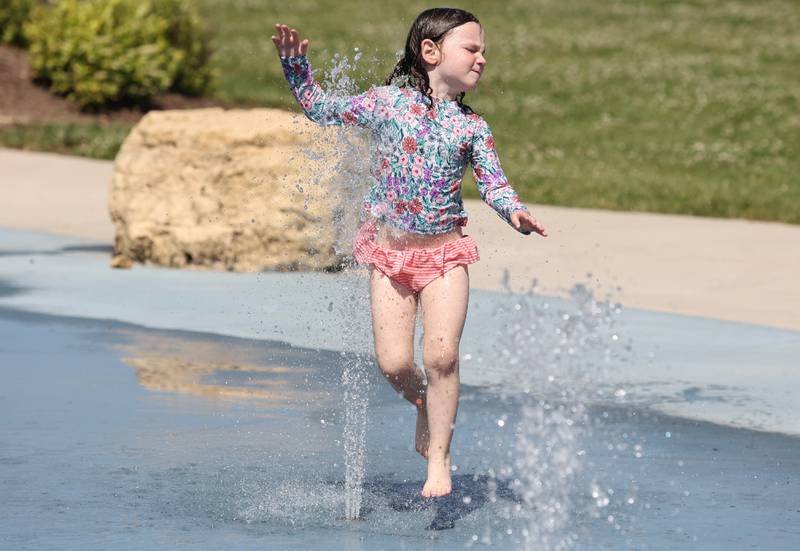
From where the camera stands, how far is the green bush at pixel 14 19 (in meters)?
22.6

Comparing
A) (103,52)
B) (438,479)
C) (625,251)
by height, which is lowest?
(625,251)

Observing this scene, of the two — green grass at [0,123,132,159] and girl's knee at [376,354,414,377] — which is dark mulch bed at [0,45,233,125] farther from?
girl's knee at [376,354,414,377]

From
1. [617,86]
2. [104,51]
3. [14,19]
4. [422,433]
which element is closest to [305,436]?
[422,433]

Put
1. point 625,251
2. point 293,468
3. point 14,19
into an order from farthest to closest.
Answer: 1. point 14,19
2. point 625,251
3. point 293,468

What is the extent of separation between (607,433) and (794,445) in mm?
719

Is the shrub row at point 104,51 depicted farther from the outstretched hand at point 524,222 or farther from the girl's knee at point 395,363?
the outstretched hand at point 524,222

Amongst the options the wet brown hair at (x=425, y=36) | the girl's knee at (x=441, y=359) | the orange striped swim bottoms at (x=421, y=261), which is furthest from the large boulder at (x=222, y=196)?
the girl's knee at (x=441, y=359)

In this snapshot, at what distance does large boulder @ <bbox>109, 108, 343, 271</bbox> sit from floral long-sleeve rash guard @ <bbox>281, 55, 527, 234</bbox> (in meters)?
4.72

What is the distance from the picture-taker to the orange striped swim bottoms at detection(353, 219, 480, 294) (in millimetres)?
5363

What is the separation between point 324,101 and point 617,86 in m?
18.7

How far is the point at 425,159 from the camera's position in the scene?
17.7 feet

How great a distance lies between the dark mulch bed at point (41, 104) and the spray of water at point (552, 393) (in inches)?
471

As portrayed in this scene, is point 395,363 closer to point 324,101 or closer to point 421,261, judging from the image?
point 421,261

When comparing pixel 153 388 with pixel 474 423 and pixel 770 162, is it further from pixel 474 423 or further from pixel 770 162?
pixel 770 162
